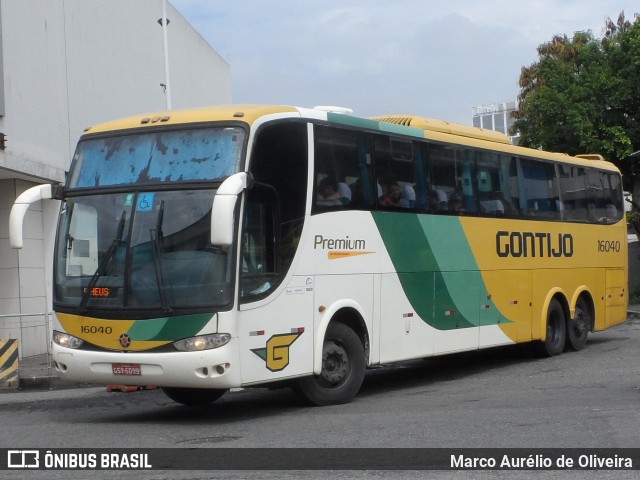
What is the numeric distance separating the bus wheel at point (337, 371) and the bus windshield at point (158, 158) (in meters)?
2.55

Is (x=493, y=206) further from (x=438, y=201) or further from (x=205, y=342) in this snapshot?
(x=205, y=342)

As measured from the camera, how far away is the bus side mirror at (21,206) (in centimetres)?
1077

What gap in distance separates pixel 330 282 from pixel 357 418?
1.92 metres

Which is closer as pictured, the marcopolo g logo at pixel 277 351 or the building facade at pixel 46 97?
the marcopolo g logo at pixel 277 351

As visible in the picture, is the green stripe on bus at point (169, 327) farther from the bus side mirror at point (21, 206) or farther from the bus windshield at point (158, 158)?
the bus side mirror at point (21, 206)

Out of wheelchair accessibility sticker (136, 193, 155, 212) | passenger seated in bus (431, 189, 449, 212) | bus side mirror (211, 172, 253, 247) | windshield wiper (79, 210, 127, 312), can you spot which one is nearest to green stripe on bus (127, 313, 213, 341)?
windshield wiper (79, 210, 127, 312)

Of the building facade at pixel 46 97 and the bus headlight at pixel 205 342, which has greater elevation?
the building facade at pixel 46 97

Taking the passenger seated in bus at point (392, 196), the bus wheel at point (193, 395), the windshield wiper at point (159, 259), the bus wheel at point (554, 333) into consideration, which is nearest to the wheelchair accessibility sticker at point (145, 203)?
the windshield wiper at point (159, 259)

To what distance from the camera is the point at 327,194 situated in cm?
1183

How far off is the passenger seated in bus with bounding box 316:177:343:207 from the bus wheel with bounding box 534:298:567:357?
6661 millimetres

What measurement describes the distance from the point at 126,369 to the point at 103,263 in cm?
117

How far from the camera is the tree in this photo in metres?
30.3

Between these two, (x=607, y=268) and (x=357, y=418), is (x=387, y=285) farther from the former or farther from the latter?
(x=607, y=268)

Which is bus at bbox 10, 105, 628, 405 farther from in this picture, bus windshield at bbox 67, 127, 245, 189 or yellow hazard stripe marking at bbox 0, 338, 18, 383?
yellow hazard stripe marking at bbox 0, 338, 18, 383
